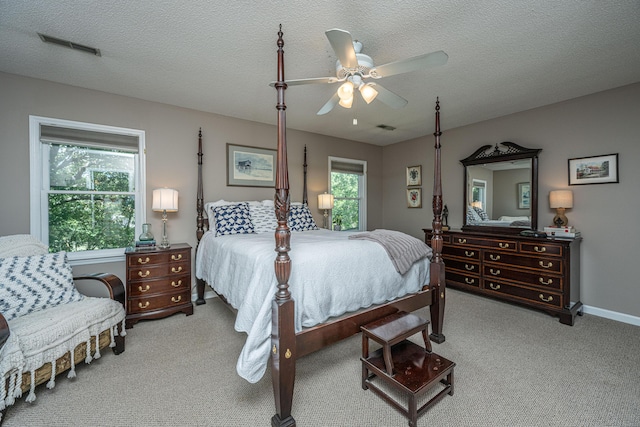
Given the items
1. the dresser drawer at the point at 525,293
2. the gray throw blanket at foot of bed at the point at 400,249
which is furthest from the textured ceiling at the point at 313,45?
the dresser drawer at the point at 525,293

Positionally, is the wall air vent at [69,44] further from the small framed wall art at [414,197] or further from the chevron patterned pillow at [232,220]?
the small framed wall art at [414,197]

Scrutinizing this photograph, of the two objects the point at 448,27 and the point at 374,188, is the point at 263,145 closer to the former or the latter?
the point at 374,188

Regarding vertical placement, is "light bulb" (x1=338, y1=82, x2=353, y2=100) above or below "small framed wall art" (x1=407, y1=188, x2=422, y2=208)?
above

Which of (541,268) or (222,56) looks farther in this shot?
(541,268)

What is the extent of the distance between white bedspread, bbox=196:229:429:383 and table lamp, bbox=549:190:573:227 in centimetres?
205

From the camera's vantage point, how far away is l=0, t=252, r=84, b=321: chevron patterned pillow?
1.87 meters

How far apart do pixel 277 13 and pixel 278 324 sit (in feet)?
6.57

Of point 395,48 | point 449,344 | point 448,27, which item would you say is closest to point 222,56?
point 395,48

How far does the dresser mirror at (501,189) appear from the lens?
3.63 metres

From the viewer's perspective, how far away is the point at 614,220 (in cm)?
305

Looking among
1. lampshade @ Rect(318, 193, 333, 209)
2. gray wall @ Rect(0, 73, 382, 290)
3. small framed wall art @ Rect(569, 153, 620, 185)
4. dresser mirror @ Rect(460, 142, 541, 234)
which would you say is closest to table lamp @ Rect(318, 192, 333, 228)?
lampshade @ Rect(318, 193, 333, 209)

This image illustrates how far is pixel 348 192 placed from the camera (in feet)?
17.7

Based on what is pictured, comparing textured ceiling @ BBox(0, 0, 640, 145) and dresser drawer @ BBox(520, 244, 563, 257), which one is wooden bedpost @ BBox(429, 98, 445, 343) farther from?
dresser drawer @ BBox(520, 244, 563, 257)

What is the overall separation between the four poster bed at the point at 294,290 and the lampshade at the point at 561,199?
6.22ft
